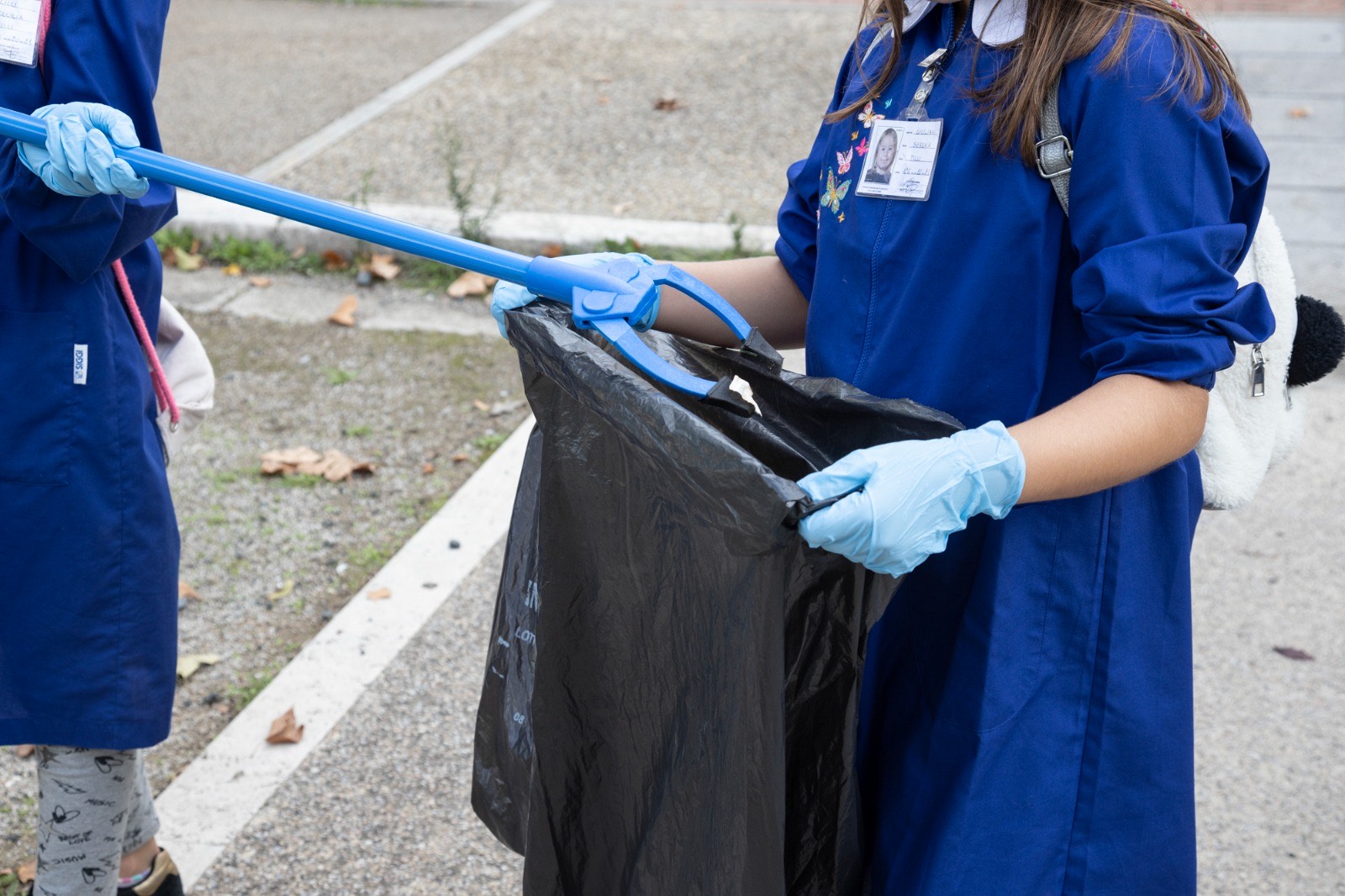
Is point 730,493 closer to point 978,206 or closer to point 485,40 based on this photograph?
point 978,206

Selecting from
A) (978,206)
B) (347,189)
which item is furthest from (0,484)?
(347,189)

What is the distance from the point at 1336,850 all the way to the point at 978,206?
1.85 meters

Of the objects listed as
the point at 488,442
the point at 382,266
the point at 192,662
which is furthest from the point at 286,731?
the point at 382,266

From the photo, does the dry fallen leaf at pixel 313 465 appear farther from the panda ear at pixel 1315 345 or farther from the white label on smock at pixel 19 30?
the panda ear at pixel 1315 345

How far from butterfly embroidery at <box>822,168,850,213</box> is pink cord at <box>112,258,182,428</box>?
44.9 inches

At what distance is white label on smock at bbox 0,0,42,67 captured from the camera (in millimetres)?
1835

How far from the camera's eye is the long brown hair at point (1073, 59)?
1.37 m

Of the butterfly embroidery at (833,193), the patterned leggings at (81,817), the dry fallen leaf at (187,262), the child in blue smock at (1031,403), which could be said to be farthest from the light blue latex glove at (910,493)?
the dry fallen leaf at (187,262)

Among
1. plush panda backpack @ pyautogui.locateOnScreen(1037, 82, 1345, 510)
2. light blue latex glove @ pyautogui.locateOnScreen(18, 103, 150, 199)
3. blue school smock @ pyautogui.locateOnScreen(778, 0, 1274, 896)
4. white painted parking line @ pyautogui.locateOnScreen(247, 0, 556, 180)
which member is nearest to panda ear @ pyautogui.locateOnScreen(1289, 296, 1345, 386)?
plush panda backpack @ pyautogui.locateOnScreen(1037, 82, 1345, 510)

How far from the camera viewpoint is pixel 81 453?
2020mm

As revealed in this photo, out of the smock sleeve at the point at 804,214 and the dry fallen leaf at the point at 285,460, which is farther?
the dry fallen leaf at the point at 285,460

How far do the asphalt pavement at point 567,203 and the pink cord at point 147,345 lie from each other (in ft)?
3.14

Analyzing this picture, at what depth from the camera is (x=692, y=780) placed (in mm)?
1492

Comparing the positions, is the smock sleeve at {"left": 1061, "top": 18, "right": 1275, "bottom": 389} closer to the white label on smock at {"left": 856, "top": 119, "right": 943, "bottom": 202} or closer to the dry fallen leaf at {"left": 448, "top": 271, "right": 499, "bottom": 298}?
the white label on smock at {"left": 856, "top": 119, "right": 943, "bottom": 202}
